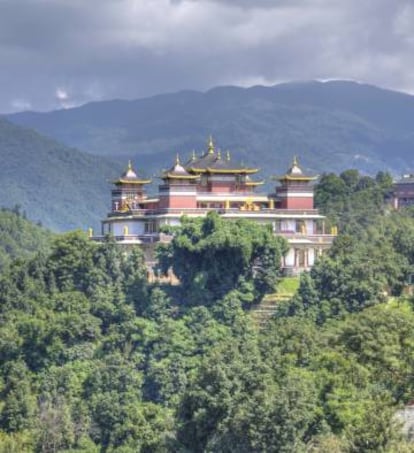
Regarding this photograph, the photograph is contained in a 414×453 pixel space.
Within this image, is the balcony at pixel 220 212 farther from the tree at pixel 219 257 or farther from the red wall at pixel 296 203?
the tree at pixel 219 257

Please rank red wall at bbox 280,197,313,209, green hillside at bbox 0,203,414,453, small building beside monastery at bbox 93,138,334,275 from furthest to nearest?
red wall at bbox 280,197,313,209, small building beside monastery at bbox 93,138,334,275, green hillside at bbox 0,203,414,453

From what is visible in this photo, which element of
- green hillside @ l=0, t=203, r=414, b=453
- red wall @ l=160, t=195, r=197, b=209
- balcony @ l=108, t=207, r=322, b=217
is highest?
red wall @ l=160, t=195, r=197, b=209

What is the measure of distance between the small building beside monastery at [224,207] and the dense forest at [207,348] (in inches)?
94.1

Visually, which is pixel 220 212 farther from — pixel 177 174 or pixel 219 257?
pixel 219 257

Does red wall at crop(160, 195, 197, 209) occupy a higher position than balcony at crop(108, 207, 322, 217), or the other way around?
red wall at crop(160, 195, 197, 209)

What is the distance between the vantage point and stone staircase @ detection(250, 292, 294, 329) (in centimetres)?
7769

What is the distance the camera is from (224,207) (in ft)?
282

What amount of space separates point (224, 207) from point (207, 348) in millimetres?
14330

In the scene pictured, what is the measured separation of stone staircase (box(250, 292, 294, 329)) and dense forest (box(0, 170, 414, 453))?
428 mm

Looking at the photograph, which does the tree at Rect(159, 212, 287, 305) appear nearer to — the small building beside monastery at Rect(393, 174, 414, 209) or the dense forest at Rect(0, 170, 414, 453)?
the dense forest at Rect(0, 170, 414, 453)

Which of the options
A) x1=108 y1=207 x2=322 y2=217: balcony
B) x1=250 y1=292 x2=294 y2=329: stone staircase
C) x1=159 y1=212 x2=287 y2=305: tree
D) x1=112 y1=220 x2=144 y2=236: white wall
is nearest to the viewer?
x1=159 y1=212 x2=287 y2=305: tree

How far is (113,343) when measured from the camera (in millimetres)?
75062

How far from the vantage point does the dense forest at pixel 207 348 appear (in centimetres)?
5381

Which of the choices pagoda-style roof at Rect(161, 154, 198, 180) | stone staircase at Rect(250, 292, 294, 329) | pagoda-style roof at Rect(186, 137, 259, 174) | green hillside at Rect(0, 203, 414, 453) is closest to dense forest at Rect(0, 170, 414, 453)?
green hillside at Rect(0, 203, 414, 453)
